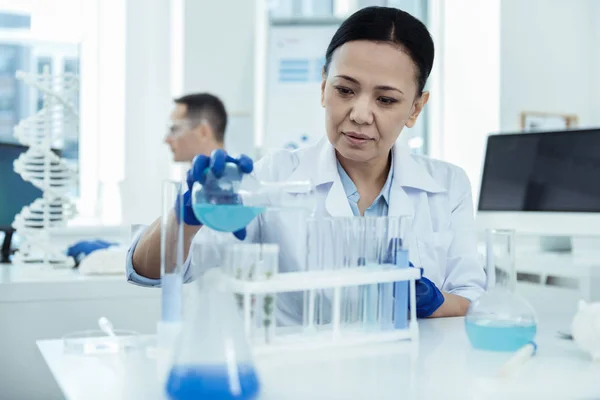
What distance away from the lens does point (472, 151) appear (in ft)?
13.6

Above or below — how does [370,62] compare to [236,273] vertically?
above

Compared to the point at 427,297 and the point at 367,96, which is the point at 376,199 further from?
the point at 427,297

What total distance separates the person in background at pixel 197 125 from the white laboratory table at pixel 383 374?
2.41m

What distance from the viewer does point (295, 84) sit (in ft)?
13.0

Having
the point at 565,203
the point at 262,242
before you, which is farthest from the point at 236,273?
the point at 565,203

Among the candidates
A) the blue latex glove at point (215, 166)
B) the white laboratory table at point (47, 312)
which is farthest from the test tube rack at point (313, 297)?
the white laboratory table at point (47, 312)

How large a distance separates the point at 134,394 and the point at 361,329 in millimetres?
388

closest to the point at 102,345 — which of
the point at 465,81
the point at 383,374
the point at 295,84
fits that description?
the point at 383,374

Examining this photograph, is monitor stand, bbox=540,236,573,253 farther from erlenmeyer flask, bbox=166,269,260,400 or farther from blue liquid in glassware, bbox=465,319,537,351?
erlenmeyer flask, bbox=166,269,260,400

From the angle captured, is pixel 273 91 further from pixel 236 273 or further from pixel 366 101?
pixel 236 273

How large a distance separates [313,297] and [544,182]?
2280mm

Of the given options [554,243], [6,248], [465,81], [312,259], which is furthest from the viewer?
[465,81]

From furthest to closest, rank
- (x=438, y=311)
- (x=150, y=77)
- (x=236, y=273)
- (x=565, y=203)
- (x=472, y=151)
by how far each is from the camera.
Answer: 1. (x=472, y=151)
2. (x=150, y=77)
3. (x=565, y=203)
4. (x=438, y=311)
5. (x=236, y=273)

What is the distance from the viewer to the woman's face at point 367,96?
56.8 inches
